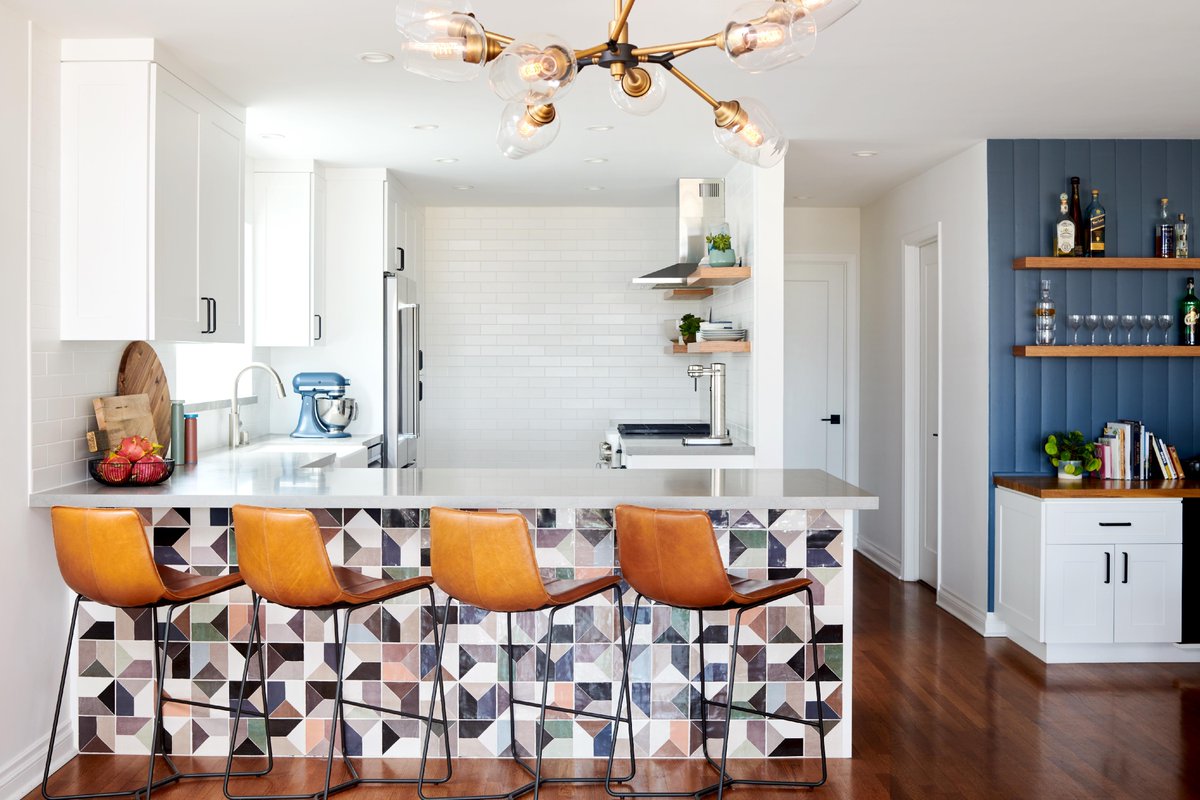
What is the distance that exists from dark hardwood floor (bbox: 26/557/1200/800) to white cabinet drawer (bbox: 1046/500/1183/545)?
62cm

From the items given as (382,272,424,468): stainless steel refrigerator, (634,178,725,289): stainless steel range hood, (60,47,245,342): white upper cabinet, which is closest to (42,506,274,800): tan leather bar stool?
(60,47,245,342): white upper cabinet

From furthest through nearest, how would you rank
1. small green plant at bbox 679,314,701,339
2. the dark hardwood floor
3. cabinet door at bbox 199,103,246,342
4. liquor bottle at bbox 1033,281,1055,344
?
1. small green plant at bbox 679,314,701,339
2. liquor bottle at bbox 1033,281,1055,344
3. cabinet door at bbox 199,103,246,342
4. the dark hardwood floor

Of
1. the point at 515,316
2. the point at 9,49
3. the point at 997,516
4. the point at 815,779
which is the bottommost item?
the point at 815,779

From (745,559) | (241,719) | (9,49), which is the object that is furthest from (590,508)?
(9,49)

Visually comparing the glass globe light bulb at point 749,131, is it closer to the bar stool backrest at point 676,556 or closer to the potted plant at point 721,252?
the bar stool backrest at point 676,556

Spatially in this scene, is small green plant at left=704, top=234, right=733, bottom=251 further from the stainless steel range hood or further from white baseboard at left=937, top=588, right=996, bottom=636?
white baseboard at left=937, top=588, right=996, bottom=636

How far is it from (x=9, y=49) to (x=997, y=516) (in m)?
4.85

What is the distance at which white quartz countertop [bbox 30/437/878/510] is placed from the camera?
3.42 metres

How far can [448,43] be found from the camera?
2277mm

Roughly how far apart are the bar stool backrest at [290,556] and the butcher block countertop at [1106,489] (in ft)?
11.3

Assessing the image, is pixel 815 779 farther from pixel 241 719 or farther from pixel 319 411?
pixel 319 411

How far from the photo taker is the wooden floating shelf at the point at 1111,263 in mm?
5242

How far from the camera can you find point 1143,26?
142 inches

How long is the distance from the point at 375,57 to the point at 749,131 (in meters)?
1.87
